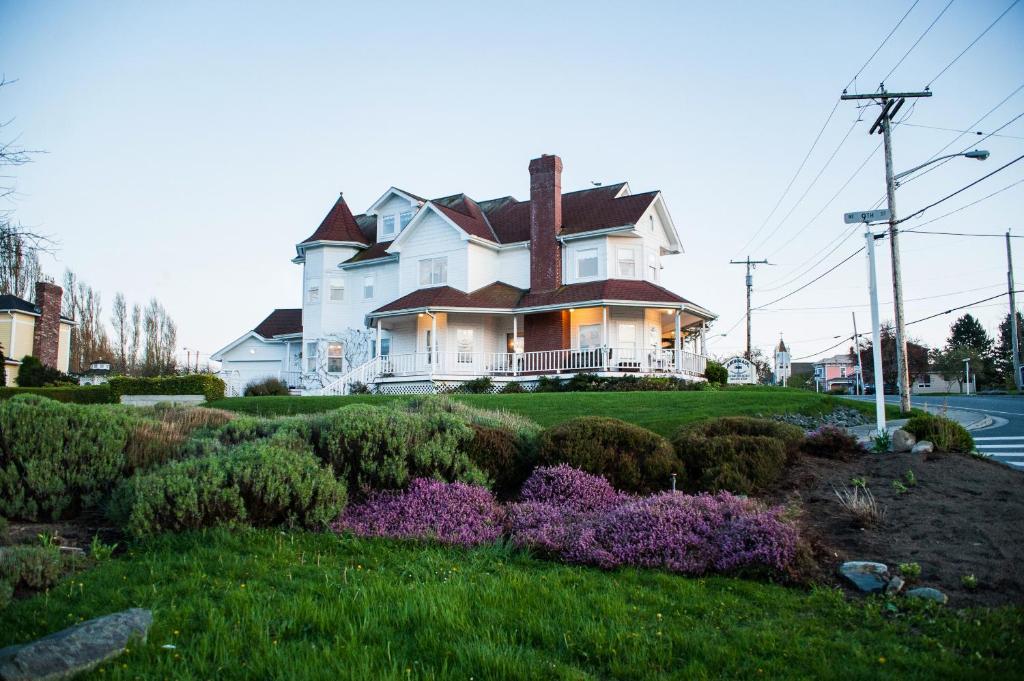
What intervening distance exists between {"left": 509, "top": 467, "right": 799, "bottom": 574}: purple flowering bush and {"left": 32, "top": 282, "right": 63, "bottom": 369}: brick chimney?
4215 cm

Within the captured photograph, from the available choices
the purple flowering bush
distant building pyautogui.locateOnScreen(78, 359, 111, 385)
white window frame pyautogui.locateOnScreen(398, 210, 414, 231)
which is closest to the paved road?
the purple flowering bush

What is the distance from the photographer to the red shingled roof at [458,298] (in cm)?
2664

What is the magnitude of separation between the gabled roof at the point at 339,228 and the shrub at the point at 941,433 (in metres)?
27.3

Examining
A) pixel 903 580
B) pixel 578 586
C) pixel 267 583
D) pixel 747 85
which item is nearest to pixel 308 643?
pixel 267 583

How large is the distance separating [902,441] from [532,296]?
19107mm

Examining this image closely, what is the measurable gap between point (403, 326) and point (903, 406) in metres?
19.2

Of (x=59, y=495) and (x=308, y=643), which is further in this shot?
(x=59, y=495)

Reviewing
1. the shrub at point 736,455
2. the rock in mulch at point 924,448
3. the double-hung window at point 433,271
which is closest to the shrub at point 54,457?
the shrub at point 736,455

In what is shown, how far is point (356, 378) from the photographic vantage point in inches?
1076

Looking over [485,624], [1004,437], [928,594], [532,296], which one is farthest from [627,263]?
[485,624]

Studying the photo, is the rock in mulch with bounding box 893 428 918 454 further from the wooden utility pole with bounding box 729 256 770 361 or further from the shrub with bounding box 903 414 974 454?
the wooden utility pole with bounding box 729 256 770 361

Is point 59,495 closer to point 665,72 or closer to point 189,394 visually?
point 665,72

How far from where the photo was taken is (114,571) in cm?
495

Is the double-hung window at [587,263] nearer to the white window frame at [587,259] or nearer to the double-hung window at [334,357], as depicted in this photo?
the white window frame at [587,259]
